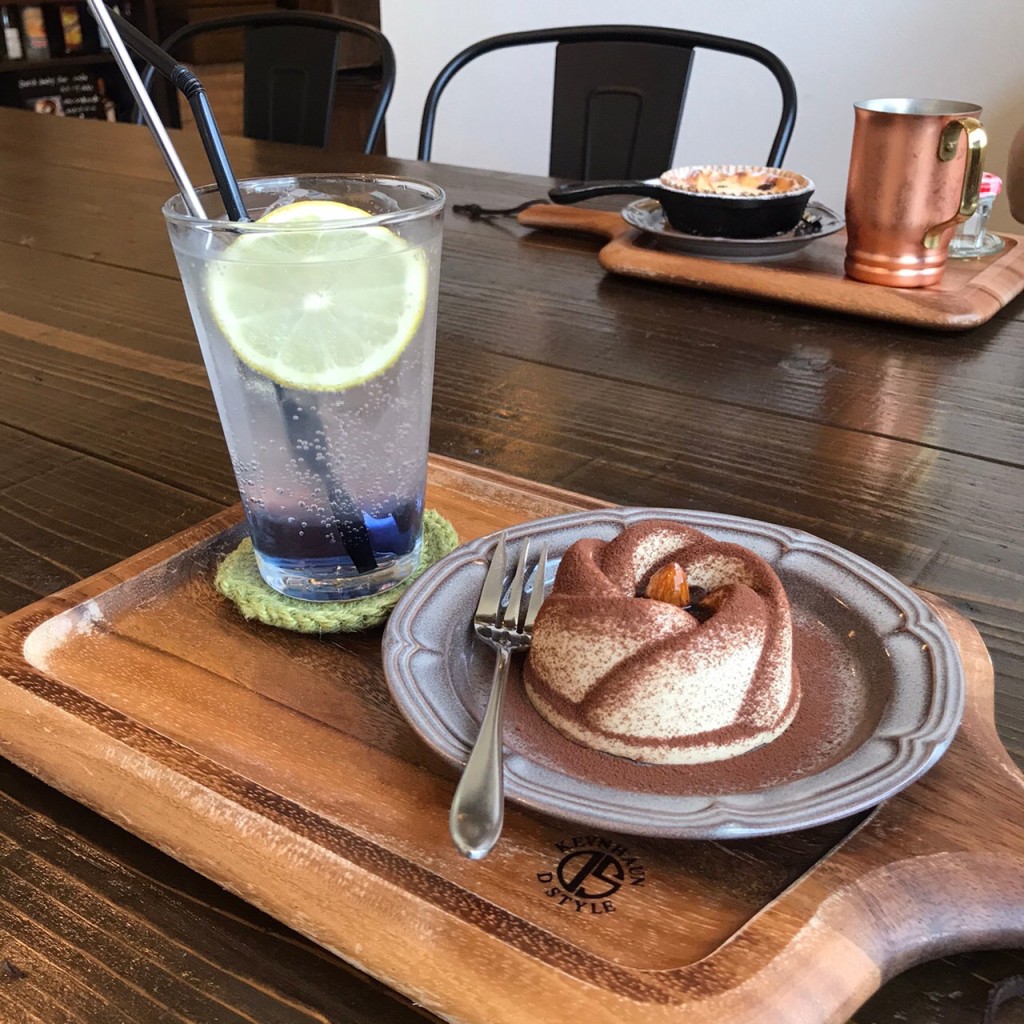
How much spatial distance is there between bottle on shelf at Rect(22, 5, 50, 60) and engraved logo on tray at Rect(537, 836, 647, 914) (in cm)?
393

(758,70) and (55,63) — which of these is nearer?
(758,70)

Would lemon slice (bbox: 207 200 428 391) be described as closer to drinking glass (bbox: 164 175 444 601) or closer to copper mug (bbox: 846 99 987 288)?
drinking glass (bbox: 164 175 444 601)

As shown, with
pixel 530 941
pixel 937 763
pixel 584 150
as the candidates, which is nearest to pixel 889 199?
pixel 937 763

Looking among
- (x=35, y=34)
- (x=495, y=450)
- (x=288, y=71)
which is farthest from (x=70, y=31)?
(x=495, y=450)

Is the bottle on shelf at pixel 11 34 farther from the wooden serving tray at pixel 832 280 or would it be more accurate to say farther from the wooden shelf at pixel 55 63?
the wooden serving tray at pixel 832 280

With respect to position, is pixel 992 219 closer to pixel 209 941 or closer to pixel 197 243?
pixel 197 243

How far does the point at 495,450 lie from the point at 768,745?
0.37 meters

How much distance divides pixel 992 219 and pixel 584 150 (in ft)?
3.39

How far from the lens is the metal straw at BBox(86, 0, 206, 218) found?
472 mm

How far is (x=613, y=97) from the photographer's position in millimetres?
1751

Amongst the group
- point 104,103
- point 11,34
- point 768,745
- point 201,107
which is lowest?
point 104,103

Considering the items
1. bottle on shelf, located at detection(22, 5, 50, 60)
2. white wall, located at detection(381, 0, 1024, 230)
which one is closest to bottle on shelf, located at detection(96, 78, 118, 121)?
bottle on shelf, located at detection(22, 5, 50, 60)

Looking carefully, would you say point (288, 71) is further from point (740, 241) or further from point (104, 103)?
point (104, 103)

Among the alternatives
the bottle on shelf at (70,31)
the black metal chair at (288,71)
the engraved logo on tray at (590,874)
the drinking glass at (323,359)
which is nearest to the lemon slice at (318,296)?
the drinking glass at (323,359)
